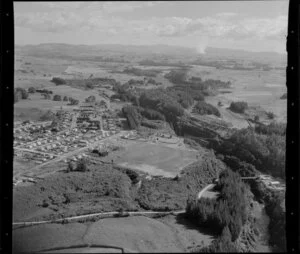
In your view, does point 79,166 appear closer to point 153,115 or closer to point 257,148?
point 153,115

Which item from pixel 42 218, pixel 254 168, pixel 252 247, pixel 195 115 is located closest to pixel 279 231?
pixel 252 247

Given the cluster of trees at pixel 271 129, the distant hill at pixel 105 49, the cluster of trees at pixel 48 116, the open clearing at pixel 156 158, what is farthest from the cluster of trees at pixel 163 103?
the cluster of trees at pixel 48 116

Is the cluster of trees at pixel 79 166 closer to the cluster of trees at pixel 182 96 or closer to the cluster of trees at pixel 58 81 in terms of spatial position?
the cluster of trees at pixel 58 81

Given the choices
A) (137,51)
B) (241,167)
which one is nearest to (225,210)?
(241,167)

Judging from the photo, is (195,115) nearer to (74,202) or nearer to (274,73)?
(274,73)

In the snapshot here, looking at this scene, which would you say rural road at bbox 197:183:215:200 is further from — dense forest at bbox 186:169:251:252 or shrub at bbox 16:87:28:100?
shrub at bbox 16:87:28:100

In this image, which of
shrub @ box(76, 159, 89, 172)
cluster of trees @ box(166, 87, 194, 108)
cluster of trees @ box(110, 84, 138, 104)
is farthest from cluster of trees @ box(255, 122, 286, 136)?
shrub @ box(76, 159, 89, 172)
